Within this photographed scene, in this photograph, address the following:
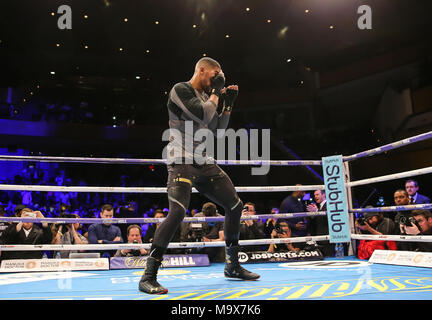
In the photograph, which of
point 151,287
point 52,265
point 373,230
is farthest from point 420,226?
point 52,265

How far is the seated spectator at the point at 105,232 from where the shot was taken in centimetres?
381

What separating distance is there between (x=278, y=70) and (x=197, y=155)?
11.2m

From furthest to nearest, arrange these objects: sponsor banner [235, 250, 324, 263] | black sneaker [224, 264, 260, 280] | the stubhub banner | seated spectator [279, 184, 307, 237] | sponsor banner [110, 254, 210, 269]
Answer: seated spectator [279, 184, 307, 237]
the stubhub banner
sponsor banner [235, 250, 324, 263]
sponsor banner [110, 254, 210, 269]
black sneaker [224, 264, 260, 280]

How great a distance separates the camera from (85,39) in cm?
1105

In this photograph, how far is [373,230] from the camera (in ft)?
11.7

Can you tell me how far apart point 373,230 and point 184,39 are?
29.6 feet

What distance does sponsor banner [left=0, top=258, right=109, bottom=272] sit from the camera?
2.64m

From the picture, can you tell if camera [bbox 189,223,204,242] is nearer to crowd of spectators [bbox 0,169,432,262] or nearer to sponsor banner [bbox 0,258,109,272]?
crowd of spectators [bbox 0,169,432,262]

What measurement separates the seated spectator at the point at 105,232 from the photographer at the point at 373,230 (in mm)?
2275

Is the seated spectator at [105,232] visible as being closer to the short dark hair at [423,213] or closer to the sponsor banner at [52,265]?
the sponsor banner at [52,265]

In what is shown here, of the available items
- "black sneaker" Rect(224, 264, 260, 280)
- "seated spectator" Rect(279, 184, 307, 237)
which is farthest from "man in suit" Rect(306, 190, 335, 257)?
"black sneaker" Rect(224, 264, 260, 280)

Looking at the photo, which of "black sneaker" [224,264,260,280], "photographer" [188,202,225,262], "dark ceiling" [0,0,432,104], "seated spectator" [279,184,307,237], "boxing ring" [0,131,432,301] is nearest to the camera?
"boxing ring" [0,131,432,301]

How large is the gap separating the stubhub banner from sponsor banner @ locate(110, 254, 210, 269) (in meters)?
1.13

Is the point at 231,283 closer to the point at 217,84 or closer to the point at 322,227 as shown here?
the point at 217,84
